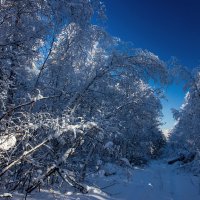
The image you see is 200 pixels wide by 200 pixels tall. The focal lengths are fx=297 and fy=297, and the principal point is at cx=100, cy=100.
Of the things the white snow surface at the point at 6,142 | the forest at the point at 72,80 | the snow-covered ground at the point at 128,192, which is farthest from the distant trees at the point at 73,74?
the white snow surface at the point at 6,142

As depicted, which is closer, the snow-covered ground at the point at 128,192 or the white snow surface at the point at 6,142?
the white snow surface at the point at 6,142

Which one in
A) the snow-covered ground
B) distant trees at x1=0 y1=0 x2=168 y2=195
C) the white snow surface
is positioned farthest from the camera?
distant trees at x1=0 y1=0 x2=168 y2=195

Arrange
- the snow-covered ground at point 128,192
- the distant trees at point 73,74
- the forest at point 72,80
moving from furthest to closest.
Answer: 1. the distant trees at point 73,74
2. the forest at point 72,80
3. the snow-covered ground at point 128,192

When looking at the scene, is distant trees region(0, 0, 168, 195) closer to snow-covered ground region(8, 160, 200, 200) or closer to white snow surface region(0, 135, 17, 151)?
snow-covered ground region(8, 160, 200, 200)

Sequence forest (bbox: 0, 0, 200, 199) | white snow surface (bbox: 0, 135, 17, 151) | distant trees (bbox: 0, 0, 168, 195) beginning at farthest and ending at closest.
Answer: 1. distant trees (bbox: 0, 0, 168, 195)
2. forest (bbox: 0, 0, 200, 199)
3. white snow surface (bbox: 0, 135, 17, 151)

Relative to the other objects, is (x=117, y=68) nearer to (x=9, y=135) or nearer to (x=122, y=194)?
(x=122, y=194)

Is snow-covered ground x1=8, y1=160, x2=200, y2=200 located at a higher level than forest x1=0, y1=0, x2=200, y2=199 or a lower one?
lower

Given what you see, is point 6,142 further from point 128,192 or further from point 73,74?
point 128,192

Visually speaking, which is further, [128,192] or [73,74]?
[73,74]

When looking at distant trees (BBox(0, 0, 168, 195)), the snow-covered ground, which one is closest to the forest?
distant trees (BBox(0, 0, 168, 195))

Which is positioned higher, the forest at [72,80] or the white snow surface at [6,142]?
the forest at [72,80]

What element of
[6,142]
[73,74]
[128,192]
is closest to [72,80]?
[73,74]

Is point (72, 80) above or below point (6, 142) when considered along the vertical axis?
above

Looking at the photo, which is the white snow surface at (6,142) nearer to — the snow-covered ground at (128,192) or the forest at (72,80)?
the forest at (72,80)
